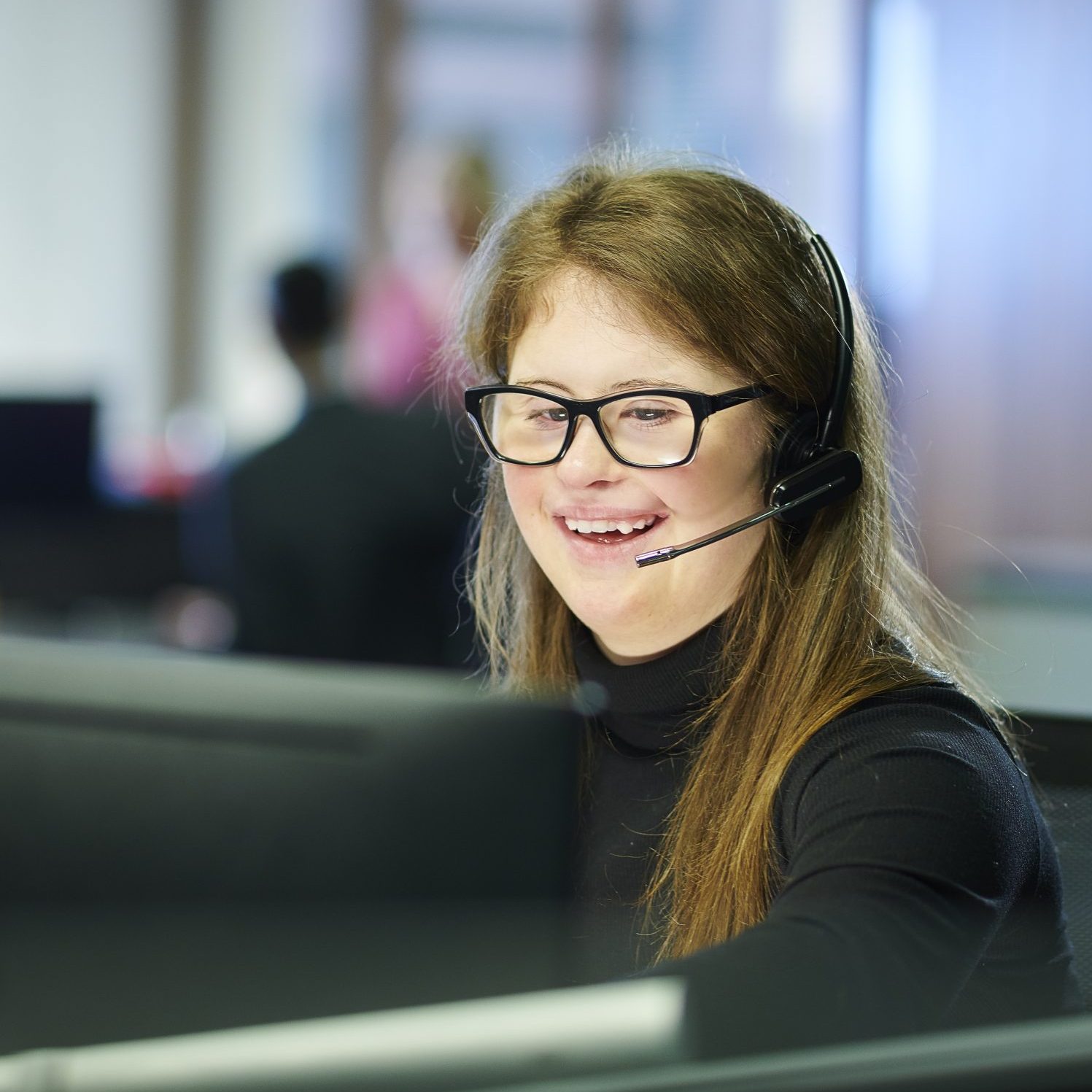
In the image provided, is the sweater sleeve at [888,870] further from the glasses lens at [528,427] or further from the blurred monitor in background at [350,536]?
the blurred monitor in background at [350,536]

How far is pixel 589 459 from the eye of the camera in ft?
3.19

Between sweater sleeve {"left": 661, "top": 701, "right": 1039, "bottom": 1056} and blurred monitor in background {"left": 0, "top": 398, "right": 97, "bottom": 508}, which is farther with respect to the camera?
blurred monitor in background {"left": 0, "top": 398, "right": 97, "bottom": 508}

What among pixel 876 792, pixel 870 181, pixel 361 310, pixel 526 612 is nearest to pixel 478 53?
pixel 361 310

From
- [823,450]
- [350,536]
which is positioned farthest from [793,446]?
[350,536]

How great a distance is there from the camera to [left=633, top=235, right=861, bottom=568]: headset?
95cm

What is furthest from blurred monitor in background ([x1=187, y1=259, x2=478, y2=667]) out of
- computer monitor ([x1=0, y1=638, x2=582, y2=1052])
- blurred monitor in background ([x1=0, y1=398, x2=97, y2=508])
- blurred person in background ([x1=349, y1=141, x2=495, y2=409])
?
computer monitor ([x1=0, y1=638, x2=582, y2=1052])

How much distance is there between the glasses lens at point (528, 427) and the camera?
1012 mm

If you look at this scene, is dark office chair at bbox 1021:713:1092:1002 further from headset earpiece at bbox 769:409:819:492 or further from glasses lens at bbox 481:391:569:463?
glasses lens at bbox 481:391:569:463

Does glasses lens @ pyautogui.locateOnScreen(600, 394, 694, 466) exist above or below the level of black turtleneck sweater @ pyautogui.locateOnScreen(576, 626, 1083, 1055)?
above

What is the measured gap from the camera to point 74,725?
0.63 metres

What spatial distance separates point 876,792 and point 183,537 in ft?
11.4

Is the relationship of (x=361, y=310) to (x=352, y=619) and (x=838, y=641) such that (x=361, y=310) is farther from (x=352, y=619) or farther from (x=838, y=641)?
(x=838, y=641)

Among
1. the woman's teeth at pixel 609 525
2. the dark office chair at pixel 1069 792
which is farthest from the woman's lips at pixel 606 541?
the dark office chair at pixel 1069 792

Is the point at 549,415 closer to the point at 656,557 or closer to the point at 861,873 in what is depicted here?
the point at 656,557
